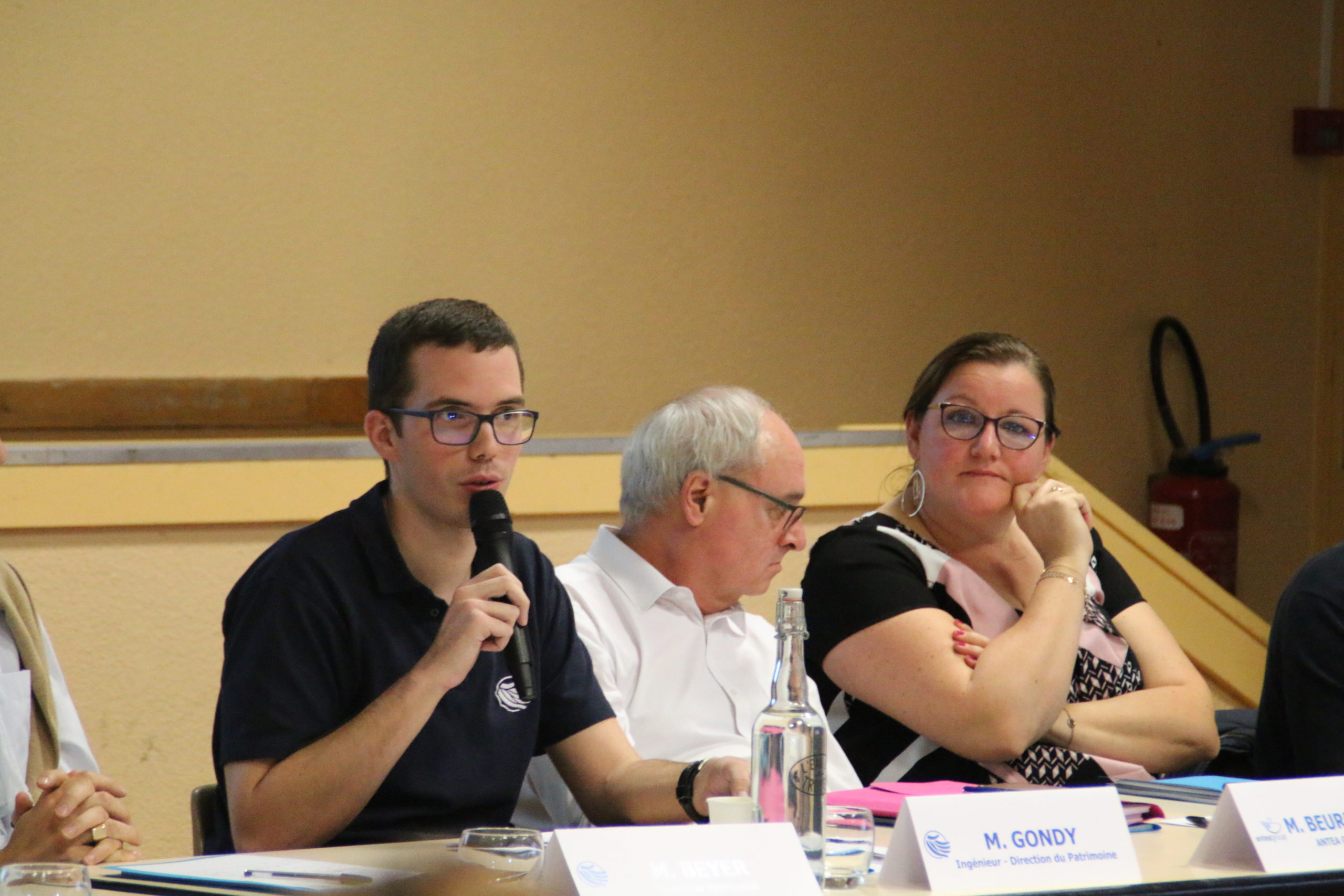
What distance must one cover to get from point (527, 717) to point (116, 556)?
1221 millimetres

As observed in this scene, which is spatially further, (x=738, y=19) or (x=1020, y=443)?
(x=738, y=19)

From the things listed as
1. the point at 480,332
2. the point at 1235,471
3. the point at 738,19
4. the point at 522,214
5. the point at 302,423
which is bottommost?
the point at 1235,471

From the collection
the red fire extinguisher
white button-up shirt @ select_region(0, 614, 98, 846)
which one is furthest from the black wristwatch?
the red fire extinguisher

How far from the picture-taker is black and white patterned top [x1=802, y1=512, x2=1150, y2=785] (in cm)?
204

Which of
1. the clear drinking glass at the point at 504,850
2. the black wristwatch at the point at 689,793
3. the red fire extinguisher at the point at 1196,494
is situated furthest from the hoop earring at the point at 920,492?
the red fire extinguisher at the point at 1196,494

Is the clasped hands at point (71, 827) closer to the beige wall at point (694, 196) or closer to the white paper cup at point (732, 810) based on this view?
the white paper cup at point (732, 810)

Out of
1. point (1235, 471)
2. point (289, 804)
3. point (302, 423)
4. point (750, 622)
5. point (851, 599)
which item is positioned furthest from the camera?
point (1235, 471)

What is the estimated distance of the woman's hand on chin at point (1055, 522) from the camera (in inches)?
85.4

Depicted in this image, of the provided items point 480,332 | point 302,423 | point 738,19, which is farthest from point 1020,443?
point 738,19

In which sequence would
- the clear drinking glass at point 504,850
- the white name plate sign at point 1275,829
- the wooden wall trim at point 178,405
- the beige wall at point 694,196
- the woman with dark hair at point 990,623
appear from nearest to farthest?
the clear drinking glass at point 504,850, the white name plate sign at point 1275,829, the woman with dark hair at point 990,623, the wooden wall trim at point 178,405, the beige wall at point 694,196

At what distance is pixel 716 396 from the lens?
221 cm

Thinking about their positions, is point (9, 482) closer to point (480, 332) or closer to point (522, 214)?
point (480, 332)

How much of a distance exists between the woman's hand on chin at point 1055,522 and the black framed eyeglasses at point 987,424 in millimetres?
78

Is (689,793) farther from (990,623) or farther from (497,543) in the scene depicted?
(990,623)
